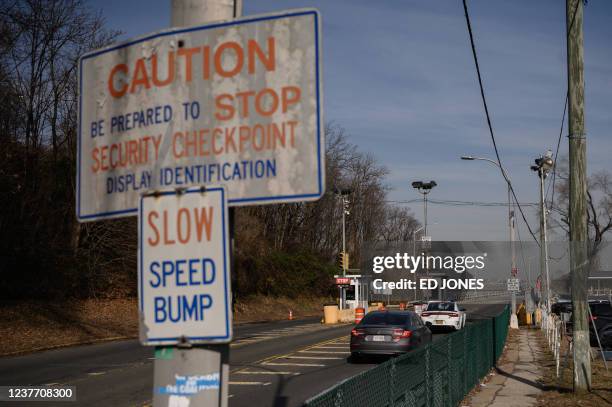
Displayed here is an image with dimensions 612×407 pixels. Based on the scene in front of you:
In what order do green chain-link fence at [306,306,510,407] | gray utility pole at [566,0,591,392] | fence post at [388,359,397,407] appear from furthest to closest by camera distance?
gray utility pole at [566,0,591,392] < fence post at [388,359,397,407] < green chain-link fence at [306,306,510,407]

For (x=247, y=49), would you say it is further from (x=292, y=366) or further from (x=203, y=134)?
(x=292, y=366)

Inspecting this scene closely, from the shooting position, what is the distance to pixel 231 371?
18.9 meters

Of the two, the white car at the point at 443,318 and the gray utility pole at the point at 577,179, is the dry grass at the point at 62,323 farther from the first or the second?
the gray utility pole at the point at 577,179

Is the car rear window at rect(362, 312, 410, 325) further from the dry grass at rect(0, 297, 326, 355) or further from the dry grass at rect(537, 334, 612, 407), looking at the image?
the dry grass at rect(0, 297, 326, 355)

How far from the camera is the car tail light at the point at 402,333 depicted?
2127 cm


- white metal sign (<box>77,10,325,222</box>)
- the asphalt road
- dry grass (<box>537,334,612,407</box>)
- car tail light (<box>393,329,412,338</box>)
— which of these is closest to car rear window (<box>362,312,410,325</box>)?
car tail light (<box>393,329,412,338</box>)

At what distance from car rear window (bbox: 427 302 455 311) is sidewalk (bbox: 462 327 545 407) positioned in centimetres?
878

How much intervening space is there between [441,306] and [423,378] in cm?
2709

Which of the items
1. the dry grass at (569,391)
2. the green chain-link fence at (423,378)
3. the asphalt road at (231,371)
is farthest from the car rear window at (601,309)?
the green chain-link fence at (423,378)

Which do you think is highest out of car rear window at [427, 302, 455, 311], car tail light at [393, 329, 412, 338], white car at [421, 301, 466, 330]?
car tail light at [393, 329, 412, 338]

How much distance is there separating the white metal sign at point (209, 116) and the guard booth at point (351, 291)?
155 feet

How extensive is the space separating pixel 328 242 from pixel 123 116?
77.4 m

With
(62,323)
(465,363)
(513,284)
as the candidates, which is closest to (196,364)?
(465,363)

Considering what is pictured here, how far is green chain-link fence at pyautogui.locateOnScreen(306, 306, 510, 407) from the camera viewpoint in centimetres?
629
